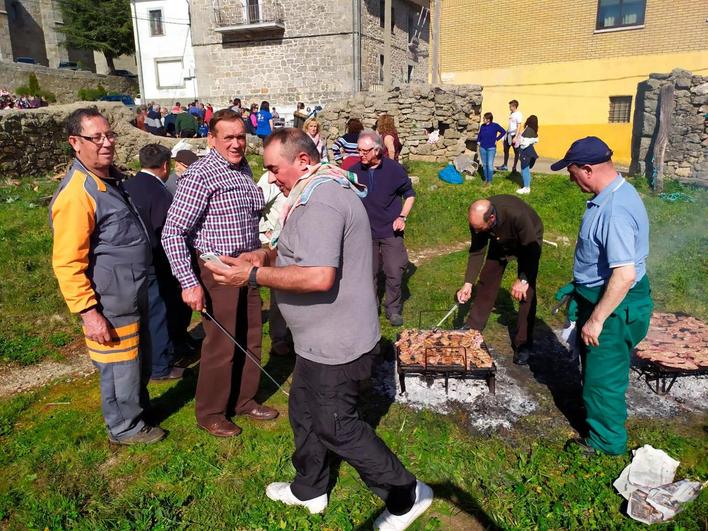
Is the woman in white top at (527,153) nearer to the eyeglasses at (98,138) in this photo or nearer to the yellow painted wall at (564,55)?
the yellow painted wall at (564,55)

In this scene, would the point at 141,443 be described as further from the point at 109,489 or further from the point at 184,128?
the point at 184,128

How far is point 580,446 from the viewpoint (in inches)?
143

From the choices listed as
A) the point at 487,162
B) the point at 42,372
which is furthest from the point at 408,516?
the point at 487,162

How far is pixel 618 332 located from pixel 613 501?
3.45 ft

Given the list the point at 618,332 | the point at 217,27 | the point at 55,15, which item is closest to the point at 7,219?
the point at 618,332

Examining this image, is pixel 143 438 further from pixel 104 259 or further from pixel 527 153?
pixel 527 153

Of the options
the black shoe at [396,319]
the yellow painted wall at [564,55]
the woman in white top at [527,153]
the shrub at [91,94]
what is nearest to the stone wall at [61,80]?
the shrub at [91,94]

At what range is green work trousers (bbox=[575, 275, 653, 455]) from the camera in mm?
3332

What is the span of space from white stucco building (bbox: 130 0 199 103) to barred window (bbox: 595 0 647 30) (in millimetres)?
21603

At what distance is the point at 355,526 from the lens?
3070 mm

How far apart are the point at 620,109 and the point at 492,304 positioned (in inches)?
673

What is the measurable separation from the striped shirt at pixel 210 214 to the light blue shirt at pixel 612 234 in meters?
2.33

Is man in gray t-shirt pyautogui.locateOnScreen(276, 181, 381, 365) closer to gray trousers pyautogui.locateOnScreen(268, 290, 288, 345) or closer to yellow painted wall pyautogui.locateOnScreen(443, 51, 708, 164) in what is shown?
gray trousers pyautogui.locateOnScreen(268, 290, 288, 345)

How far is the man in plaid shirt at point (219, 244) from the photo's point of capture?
3.45 metres
